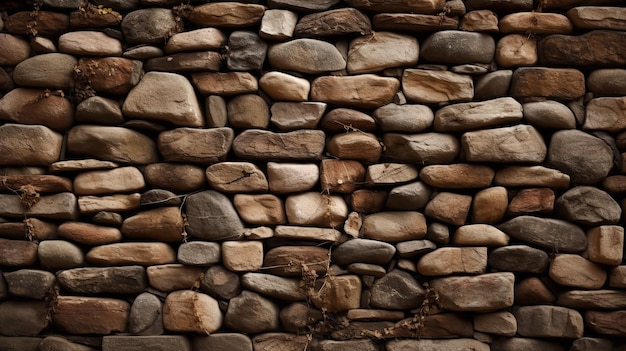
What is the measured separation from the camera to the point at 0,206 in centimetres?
236

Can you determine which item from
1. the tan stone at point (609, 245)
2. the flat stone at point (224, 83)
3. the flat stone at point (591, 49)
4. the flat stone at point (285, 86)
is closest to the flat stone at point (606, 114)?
the flat stone at point (591, 49)

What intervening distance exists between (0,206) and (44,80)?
570 mm

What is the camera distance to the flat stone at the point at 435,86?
7.72 ft

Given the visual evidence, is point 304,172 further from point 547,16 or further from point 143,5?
point 547,16

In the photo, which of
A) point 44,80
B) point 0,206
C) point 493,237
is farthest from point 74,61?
point 493,237

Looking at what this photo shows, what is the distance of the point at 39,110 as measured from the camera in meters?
2.38

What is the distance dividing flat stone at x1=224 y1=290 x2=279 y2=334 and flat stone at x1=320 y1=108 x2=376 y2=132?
2.58 feet

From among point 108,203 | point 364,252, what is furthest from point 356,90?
point 108,203

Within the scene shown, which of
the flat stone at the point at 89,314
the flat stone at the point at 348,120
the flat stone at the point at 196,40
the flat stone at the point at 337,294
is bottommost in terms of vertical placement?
the flat stone at the point at 89,314

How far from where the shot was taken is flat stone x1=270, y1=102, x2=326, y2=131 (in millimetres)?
2334

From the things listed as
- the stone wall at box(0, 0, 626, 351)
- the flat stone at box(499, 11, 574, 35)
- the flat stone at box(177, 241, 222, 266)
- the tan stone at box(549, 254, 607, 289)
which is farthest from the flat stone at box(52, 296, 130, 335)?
the flat stone at box(499, 11, 574, 35)

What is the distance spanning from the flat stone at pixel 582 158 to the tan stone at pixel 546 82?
0.64ft

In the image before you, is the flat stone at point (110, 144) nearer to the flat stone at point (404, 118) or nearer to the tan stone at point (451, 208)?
the flat stone at point (404, 118)

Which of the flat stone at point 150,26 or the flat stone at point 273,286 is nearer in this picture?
the flat stone at point 273,286
